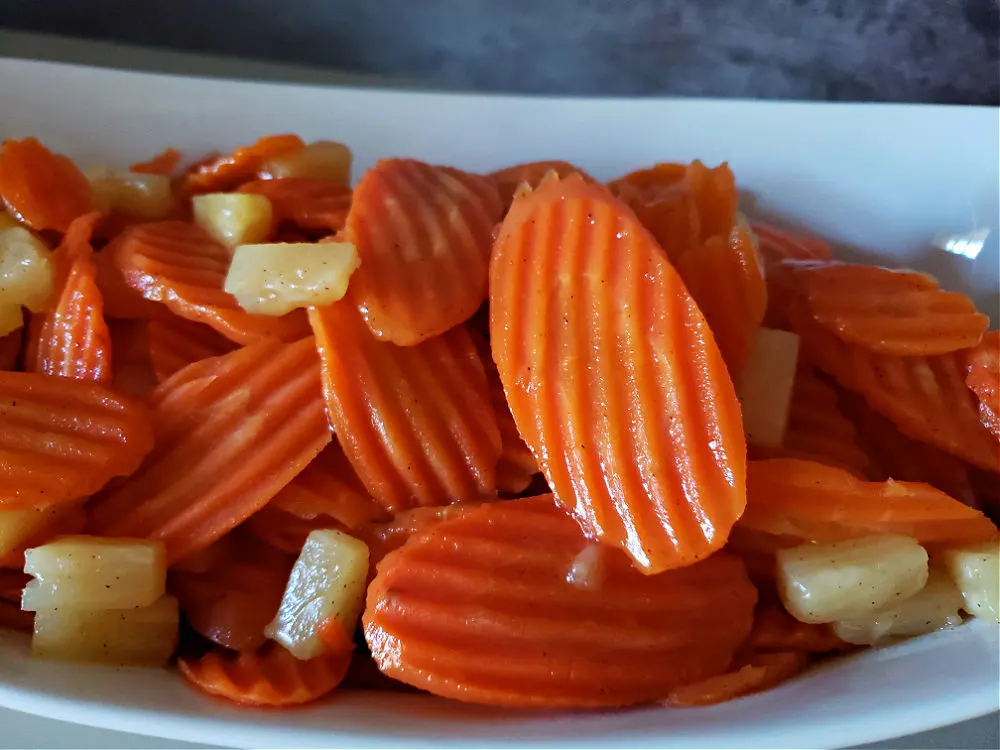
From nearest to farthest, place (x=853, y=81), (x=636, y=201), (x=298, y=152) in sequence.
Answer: (x=636, y=201) < (x=298, y=152) < (x=853, y=81)

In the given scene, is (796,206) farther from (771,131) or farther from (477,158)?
(477,158)

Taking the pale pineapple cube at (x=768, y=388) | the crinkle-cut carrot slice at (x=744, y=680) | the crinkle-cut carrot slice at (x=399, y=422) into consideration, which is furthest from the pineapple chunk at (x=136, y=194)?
the crinkle-cut carrot slice at (x=744, y=680)

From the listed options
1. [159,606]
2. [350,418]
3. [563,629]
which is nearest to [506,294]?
[350,418]

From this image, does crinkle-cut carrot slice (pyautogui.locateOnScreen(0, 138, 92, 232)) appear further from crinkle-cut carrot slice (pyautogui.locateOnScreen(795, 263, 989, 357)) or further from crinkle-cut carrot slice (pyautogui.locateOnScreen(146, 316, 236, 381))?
crinkle-cut carrot slice (pyautogui.locateOnScreen(795, 263, 989, 357))

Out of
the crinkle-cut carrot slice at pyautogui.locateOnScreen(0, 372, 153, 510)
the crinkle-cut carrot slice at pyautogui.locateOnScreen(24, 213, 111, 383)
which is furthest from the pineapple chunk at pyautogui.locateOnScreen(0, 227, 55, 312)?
the crinkle-cut carrot slice at pyautogui.locateOnScreen(0, 372, 153, 510)

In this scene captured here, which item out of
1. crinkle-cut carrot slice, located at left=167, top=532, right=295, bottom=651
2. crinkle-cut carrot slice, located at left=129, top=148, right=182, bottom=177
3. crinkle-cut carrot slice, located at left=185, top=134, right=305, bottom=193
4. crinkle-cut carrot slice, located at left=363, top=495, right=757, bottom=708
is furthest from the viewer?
crinkle-cut carrot slice, located at left=129, top=148, right=182, bottom=177

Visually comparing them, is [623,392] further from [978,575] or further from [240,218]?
[240,218]

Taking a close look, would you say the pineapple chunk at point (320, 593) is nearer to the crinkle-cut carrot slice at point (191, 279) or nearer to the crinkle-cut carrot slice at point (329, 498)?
the crinkle-cut carrot slice at point (329, 498)
